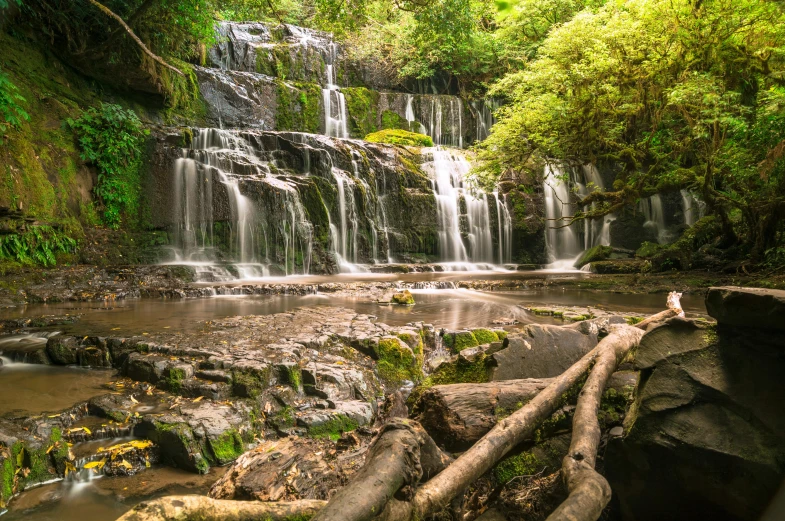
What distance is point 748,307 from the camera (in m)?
1.94

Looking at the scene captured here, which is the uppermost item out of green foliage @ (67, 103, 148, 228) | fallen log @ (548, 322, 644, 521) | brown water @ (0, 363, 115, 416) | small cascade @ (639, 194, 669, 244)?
green foliage @ (67, 103, 148, 228)

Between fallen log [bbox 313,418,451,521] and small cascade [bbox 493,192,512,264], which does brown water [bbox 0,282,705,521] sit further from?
small cascade [bbox 493,192,512,264]

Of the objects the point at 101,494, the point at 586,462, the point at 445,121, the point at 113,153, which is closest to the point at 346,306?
the point at 101,494

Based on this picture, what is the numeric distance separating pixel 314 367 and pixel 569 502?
302 centimetres

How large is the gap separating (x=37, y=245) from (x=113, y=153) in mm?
3520

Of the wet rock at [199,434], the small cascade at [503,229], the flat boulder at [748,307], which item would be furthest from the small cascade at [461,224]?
the flat boulder at [748,307]

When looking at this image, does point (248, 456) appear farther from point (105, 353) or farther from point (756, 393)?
point (105, 353)

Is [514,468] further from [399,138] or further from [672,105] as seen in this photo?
[399,138]

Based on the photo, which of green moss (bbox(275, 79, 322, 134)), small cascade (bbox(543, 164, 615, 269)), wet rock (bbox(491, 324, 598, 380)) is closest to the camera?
wet rock (bbox(491, 324, 598, 380))

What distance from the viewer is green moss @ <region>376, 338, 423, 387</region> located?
470 centimetres

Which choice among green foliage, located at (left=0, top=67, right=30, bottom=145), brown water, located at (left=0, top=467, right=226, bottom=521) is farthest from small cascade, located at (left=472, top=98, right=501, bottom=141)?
brown water, located at (left=0, top=467, right=226, bottom=521)

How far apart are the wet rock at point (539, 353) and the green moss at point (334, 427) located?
1.20 m

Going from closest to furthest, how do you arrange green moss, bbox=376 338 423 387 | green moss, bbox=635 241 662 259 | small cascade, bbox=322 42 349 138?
green moss, bbox=376 338 423 387, green moss, bbox=635 241 662 259, small cascade, bbox=322 42 349 138

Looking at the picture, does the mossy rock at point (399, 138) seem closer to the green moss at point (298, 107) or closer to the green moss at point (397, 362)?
the green moss at point (298, 107)
